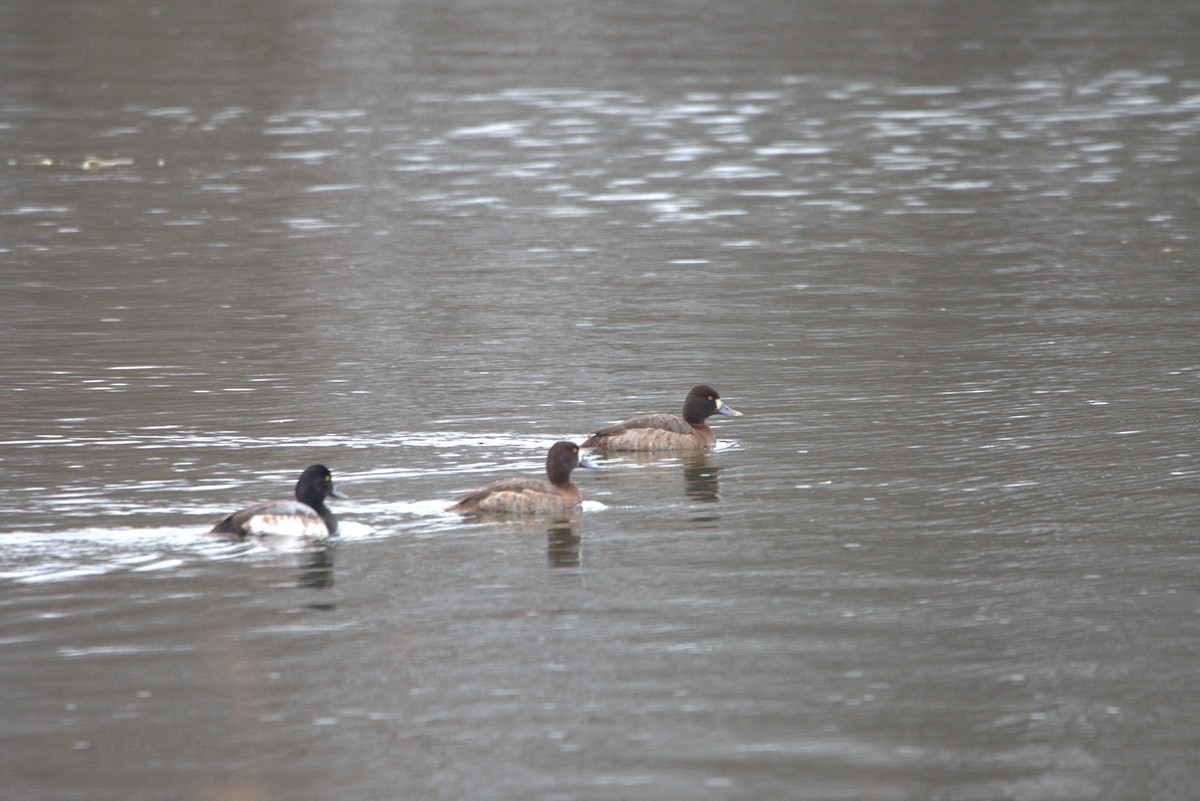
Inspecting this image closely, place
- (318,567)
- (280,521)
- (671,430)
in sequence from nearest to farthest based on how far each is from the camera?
(318,567), (280,521), (671,430)

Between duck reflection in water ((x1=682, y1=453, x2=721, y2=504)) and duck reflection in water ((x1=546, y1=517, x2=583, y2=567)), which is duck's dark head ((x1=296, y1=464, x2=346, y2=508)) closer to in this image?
duck reflection in water ((x1=546, y1=517, x2=583, y2=567))

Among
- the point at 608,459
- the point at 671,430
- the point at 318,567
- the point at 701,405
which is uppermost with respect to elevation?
the point at 701,405

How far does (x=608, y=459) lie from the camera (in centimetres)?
1614

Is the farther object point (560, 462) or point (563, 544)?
point (560, 462)

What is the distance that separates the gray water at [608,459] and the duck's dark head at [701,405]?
35 centimetres

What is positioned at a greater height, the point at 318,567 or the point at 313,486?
the point at 313,486

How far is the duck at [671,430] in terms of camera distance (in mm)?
16203

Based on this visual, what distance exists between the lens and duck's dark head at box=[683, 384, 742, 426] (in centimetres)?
1683

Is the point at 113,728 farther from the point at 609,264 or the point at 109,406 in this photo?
the point at 609,264

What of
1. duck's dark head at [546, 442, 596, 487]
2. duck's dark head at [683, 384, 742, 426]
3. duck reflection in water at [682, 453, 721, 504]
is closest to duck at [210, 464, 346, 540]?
duck's dark head at [546, 442, 596, 487]

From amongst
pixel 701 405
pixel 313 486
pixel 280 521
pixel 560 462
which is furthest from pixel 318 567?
pixel 701 405

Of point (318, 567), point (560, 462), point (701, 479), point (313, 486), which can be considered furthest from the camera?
point (701, 479)

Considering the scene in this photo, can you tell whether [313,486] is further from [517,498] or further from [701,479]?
[701,479]

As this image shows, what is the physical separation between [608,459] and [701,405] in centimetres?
124
